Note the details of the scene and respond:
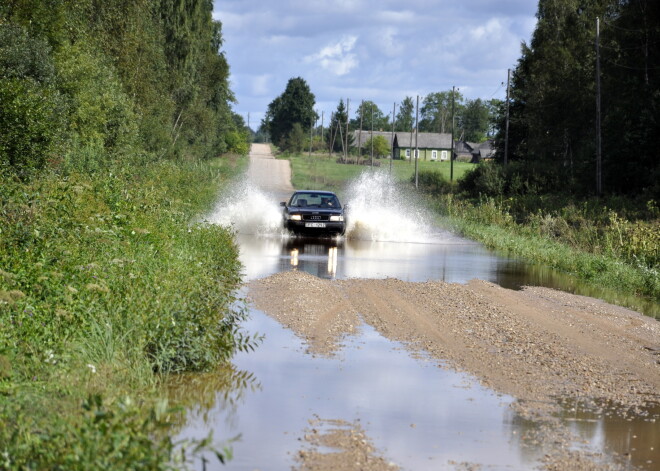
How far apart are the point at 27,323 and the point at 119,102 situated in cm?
3330

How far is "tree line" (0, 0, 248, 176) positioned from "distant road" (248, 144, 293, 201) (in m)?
7.40

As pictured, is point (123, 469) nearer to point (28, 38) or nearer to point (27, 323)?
point (27, 323)

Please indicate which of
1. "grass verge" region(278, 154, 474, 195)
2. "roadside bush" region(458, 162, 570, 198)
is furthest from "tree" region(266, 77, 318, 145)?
"roadside bush" region(458, 162, 570, 198)

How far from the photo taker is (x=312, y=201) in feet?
108

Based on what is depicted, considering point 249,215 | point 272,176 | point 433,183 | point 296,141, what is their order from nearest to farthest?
point 249,215 → point 433,183 → point 272,176 → point 296,141

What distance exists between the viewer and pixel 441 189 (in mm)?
70750

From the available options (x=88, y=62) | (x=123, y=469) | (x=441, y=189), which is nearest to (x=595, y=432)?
(x=123, y=469)

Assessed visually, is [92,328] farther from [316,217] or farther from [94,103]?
[94,103]

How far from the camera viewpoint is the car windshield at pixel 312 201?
31859 millimetres

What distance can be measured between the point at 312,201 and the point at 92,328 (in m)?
23.9

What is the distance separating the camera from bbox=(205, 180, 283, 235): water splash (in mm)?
33656

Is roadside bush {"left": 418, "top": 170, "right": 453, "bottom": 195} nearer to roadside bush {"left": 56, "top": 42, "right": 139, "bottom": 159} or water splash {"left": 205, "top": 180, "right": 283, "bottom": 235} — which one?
water splash {"left": 205, "top": 180, "right": 283, "bottom": 235}

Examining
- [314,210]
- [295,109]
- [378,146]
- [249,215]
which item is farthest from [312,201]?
[295,109]

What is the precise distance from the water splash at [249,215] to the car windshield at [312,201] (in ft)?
4.76
